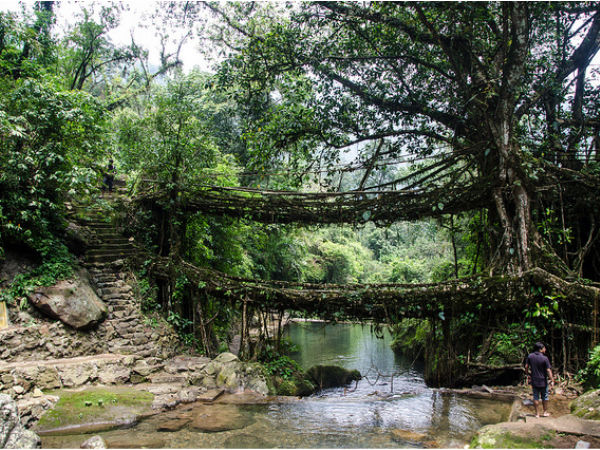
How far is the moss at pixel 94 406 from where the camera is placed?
505 cm

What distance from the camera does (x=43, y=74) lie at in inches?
321

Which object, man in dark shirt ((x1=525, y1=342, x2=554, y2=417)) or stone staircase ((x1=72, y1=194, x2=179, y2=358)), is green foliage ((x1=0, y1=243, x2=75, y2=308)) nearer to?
stone staircase ((x1=72, y1=194, x2=179, y2=358))

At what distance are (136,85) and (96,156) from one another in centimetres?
1663

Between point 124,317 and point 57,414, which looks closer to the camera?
point 57,414

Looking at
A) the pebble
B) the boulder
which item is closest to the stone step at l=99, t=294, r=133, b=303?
the pebble

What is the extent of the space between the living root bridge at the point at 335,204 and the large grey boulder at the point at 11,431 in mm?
4949

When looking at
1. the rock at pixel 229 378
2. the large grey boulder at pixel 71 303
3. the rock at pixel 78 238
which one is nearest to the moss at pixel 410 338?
the rock at pixel 229 378

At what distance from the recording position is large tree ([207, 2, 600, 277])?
7188mm

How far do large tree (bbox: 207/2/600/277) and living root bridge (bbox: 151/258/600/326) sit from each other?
52cm

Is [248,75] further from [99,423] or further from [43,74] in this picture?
[99,423]

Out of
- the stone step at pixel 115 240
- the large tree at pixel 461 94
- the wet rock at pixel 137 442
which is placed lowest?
the wet rock at pixel 137 442

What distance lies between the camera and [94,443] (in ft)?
14.3

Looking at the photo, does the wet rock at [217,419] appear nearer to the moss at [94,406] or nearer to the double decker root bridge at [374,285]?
the moss at [94,406]

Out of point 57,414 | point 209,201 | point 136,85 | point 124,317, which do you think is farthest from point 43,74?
point 136,85
